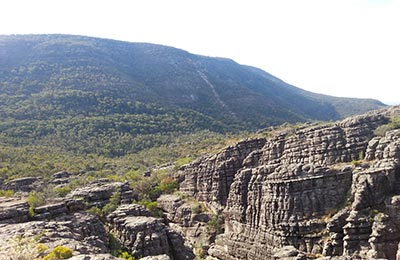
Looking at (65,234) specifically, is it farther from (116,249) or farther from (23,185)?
(23,185)

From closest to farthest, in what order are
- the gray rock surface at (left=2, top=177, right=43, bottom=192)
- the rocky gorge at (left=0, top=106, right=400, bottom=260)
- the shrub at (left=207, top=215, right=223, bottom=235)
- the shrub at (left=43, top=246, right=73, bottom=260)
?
1. the shrub at (left=43, top=246, right=73, bottom=260)
2. the rocky gorge at (left=0, top=106, right=400, bottom=260)
3. the shrub at (left=207, top=215, right=223, bottom=235)
4. the gray rock surface at (left=2, top=177, right=43, bottom=192)

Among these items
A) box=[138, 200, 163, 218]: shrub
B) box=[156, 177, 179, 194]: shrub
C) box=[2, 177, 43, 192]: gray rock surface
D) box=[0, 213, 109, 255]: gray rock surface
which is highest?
box=[0, 213, 109, 255]: gray rock surface

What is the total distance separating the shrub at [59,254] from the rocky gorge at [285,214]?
1.24 metres

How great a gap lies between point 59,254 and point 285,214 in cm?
2467

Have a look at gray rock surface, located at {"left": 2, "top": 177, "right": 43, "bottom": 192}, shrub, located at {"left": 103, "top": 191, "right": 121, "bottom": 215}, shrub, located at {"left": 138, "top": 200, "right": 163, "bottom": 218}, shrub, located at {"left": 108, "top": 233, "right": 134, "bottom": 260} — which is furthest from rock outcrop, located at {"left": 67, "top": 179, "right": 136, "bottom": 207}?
gray rock surface, located at {"left": 2, "top": 177, "right": 43, "bottom": 192}

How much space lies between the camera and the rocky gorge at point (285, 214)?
35406 millimetres

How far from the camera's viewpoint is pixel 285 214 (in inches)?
1710

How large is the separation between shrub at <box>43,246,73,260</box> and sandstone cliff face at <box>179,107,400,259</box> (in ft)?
73.6

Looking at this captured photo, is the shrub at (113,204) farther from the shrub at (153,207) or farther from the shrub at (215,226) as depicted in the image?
the shrub at (215,226)

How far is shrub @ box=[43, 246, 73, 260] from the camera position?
82.0ft

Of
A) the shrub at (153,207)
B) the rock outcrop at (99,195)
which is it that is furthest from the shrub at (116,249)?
the shrub at (153,207)

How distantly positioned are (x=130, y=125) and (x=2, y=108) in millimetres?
46748

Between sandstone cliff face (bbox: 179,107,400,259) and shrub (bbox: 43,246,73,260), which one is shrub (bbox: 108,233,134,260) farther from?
sandstone cliff face (bbox: 179,107,400,259)

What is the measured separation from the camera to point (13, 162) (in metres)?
99.9
